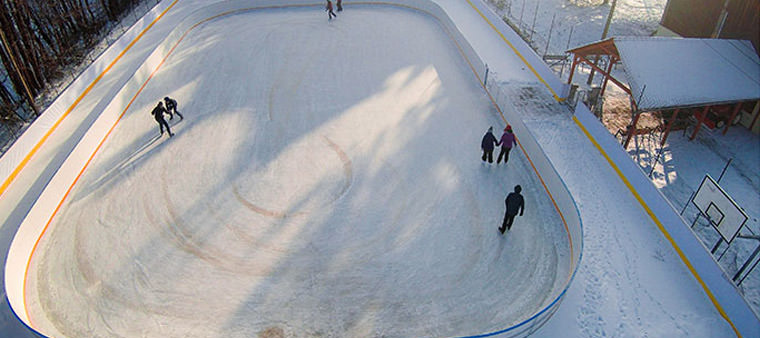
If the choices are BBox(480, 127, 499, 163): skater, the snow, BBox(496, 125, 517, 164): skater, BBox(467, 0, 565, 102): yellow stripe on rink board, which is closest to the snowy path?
the snow

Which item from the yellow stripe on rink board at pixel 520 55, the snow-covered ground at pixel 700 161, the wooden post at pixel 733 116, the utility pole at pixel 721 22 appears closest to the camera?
the snow-covered ground at pixel 700 161

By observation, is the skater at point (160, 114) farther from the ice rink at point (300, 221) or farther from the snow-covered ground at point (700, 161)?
the snow-covered ground at point (700, 161)

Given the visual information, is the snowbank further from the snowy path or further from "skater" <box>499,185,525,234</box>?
"skater" <box>499,185,525,234</box>

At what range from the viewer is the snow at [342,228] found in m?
7.89

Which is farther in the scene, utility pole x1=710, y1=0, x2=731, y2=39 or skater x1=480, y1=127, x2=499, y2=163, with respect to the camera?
utility pole x1=710, y1=0, x2=731, y2=39

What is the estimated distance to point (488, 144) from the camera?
35.8ft

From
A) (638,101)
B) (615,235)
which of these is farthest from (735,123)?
(615,235)

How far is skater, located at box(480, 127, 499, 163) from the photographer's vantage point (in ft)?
35.4

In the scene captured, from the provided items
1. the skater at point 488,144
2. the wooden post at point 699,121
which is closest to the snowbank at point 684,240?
the skater at point 488,144

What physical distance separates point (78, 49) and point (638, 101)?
794 inches

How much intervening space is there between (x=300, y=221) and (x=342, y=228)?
946 millimetres

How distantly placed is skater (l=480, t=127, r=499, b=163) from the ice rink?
A: 262 millimetres

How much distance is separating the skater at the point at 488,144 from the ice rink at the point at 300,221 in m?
0.26

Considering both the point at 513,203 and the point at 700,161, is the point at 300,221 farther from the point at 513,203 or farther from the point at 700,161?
the point at 700,161
